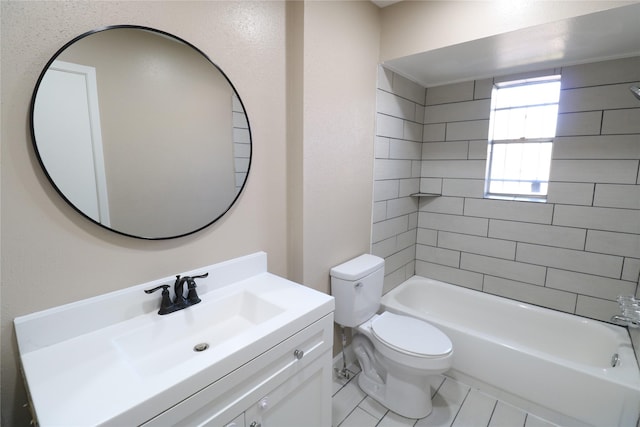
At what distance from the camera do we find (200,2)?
1.28 metres

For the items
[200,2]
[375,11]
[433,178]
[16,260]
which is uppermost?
[375,11]

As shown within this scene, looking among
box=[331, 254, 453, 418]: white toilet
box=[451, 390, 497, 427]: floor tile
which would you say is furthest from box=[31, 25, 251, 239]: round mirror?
box=[451, 390, 497, 427]: floor tile

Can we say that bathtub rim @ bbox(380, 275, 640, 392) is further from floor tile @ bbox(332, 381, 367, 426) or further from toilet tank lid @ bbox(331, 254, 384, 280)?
floor tile @ bbox(332, 381, 367, 426)

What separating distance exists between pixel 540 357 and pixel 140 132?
239 cm

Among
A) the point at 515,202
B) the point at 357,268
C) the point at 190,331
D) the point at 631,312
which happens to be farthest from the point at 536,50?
the point at 190,331

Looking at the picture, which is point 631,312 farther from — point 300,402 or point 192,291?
point 192,291

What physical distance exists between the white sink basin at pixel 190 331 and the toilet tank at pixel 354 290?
70 centimetres

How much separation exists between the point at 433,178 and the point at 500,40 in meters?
1.24

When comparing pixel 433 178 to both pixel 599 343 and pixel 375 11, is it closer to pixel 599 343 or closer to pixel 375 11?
pixel 375 11

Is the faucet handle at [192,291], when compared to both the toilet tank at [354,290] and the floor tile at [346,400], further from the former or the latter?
the floor tile at [346,400]

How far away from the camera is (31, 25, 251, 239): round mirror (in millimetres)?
994

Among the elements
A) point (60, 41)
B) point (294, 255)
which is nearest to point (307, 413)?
point (294, 255)

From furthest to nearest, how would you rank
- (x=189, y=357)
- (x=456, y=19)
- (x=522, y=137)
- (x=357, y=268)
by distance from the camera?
1. (x=522, y=137)
2. (x=357, y=268)
3. (x=456, y=19)
4. (x=189, y=357)

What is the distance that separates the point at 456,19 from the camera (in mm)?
1754
